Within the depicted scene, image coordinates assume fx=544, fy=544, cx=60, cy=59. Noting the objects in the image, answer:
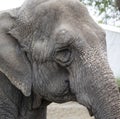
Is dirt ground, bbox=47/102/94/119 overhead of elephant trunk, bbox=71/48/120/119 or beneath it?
beneath

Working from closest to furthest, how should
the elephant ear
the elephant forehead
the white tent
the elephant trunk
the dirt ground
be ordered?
the elephant trunk < the elephant forehead < the elephant ear < the dirt ground < the white tent

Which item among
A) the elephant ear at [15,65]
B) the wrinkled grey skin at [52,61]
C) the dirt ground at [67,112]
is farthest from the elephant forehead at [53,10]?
the dirt ground at [67,112]

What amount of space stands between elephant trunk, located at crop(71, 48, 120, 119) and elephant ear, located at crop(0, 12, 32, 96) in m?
0.42

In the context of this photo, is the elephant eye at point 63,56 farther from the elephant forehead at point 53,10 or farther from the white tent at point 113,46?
the white tent at point 113,46

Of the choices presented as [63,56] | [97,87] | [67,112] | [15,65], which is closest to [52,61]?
[63,56]

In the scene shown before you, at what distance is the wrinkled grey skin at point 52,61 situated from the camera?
11.4ft

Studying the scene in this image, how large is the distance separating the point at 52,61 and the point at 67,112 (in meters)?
6.27

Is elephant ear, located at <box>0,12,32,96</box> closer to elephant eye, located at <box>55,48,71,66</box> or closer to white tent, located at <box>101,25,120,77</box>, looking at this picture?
elephant eye, located at <box>55,48,71,66</box>

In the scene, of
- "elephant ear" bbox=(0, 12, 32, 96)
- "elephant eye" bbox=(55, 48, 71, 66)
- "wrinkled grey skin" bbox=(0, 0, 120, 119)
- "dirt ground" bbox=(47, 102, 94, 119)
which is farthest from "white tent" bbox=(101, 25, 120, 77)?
"elephant eye" bbox=(55, 48, 71, 66)

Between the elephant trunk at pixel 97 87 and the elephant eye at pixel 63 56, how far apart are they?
0.08 m

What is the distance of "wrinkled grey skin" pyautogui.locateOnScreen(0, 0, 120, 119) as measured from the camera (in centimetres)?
348

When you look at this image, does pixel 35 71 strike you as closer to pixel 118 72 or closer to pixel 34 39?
pixel 34 39

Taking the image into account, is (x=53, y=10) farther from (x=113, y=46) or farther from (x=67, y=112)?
(x=113, y=46)

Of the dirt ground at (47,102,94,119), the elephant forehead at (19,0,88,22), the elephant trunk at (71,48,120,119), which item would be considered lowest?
the dirt ground at (47,102,94,119)
